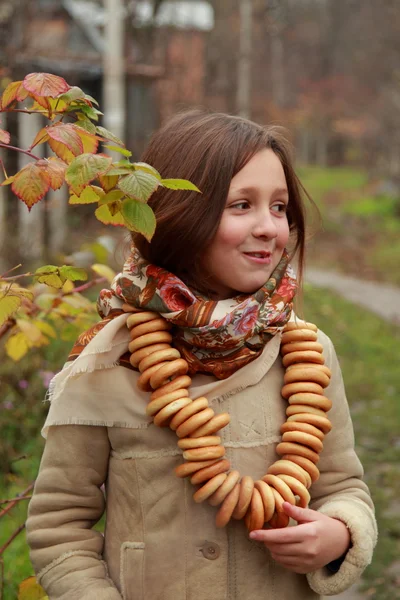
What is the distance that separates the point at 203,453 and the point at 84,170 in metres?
0.63

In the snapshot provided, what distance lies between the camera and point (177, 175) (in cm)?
180

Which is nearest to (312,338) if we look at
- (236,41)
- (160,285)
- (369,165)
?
(160,285)

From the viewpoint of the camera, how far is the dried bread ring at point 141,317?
5.66 feet

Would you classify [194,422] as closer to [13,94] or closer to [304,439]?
[304,439]

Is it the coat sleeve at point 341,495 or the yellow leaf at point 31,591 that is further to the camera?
the yellow leaf at point 31,591

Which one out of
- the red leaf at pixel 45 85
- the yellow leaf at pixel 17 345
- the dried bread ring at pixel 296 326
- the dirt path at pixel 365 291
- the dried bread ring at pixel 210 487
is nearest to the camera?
the red leaf at pixel 45 85

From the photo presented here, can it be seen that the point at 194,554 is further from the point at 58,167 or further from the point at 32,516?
the point at 58,167

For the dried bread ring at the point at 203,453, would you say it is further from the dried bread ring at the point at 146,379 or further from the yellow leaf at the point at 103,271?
the yellow leaf at the point at 103,271

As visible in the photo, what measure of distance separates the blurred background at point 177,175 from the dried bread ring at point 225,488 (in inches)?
26.3

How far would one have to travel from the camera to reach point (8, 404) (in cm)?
421

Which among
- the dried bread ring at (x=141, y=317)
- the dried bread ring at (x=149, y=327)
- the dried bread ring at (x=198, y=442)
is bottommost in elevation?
the dried bread ring at (x=198, y=442)

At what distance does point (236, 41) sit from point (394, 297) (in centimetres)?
1258

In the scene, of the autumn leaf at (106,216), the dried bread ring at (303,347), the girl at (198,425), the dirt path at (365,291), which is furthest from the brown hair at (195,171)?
the dirt path at (365,291)

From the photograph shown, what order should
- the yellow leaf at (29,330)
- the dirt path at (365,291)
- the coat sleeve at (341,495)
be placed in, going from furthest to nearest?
the dirt path at (365,291) → the yellow leaf at (29,330) → the coat sleeve at (341,495)
